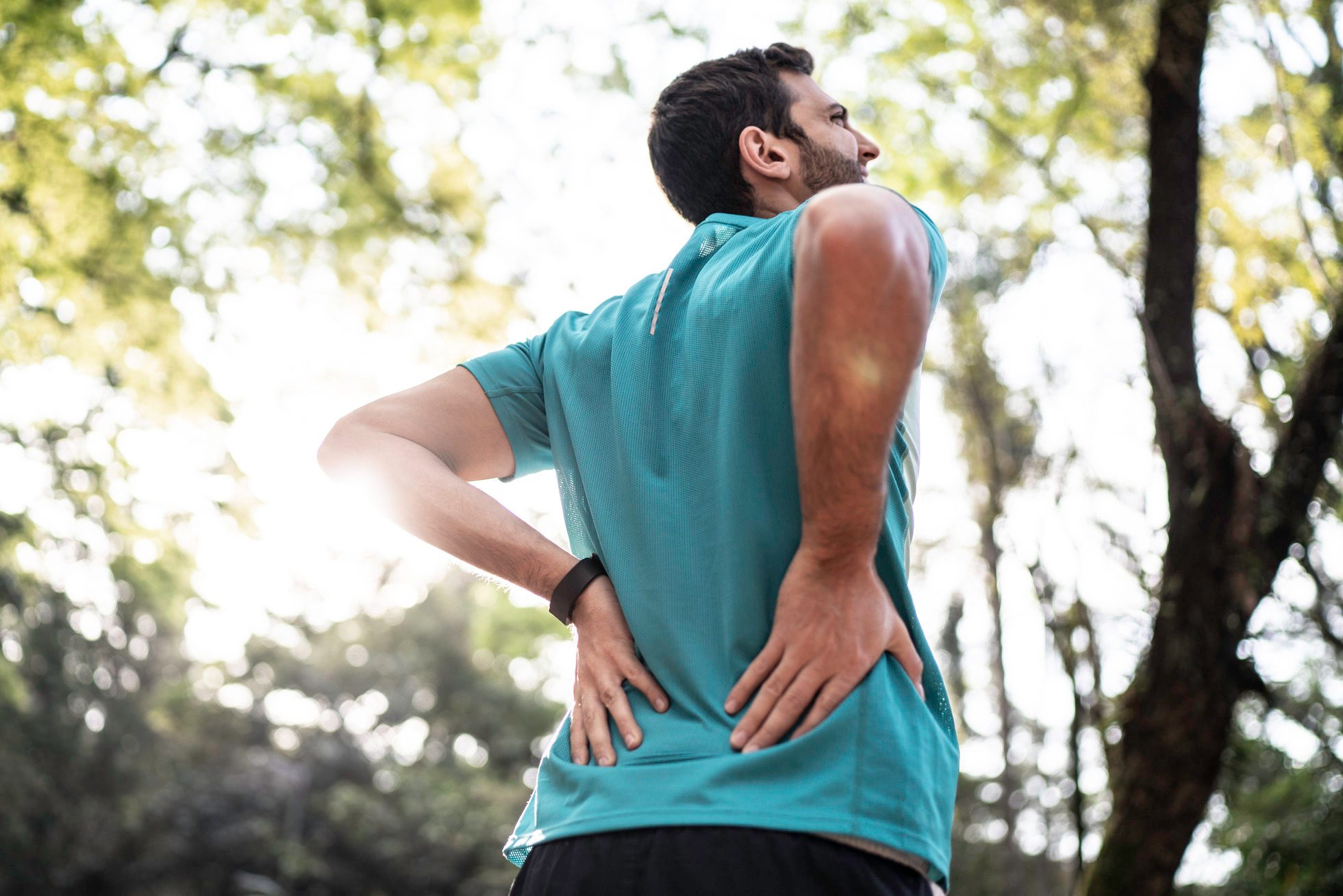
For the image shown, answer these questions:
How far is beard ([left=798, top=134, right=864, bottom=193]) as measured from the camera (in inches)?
62.8

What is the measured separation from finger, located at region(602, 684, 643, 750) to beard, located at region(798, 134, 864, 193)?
0.84m

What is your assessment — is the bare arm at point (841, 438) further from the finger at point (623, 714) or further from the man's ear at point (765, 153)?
the man's ear at point (765, 153)

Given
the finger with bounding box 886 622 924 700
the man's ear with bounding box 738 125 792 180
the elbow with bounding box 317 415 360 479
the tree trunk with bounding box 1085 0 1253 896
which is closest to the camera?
the finger with bounding box 886 622 924 700

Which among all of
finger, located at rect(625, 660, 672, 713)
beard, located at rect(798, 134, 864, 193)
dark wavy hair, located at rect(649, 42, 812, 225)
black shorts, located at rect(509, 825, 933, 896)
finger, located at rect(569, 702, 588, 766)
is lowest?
black shorts, located at rect(509, 825, 933, 896)

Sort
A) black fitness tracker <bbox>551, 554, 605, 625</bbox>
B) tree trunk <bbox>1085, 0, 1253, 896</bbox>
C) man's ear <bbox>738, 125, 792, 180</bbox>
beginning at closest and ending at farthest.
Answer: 1. black fitness tracker <bbox>551, 554, 605, 625</bbox>
2. man's ear <bbox>738, 125, 792, 180</bbox>
3. tree trunk <bbox>1085, 0, 1253, 896</bbox>

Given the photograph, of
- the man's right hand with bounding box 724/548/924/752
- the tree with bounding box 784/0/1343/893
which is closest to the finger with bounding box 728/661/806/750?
the man's right hand with bounding box 724/548/924/752

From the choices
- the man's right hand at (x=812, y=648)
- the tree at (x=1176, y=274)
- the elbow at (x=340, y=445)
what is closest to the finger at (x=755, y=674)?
the man's right hand at (x=812, y=648)

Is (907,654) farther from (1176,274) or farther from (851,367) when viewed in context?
(1176,274)

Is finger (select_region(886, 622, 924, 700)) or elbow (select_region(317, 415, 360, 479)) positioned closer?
finger (select_region(886, 622, 924, 700))

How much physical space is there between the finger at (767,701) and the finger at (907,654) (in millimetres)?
118

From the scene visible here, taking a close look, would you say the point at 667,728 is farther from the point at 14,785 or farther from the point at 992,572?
the point at 14,785

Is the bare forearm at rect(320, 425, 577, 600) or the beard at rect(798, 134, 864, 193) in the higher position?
the beard at rect(798, 134, 864, 193)

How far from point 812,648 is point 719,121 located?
936 millimetres

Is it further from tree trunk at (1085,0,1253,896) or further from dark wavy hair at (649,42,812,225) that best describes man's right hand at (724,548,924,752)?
tree trunk at (1085,0,1253,896)
